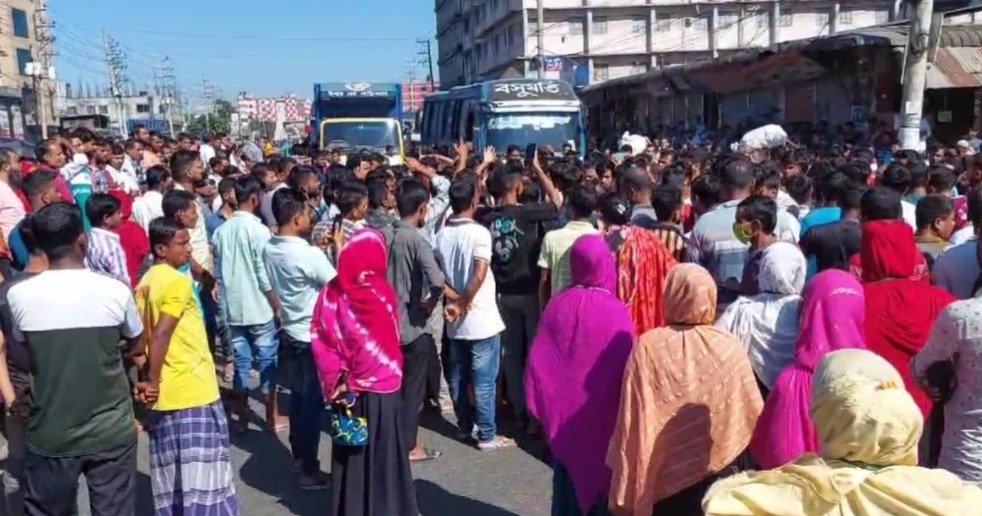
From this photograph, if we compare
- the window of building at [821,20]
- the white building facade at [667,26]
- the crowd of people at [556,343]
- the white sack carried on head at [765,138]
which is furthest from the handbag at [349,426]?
the window of building at [821,20]

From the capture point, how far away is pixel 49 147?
1030cm

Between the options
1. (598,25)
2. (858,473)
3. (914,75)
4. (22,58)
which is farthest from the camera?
(598,25)

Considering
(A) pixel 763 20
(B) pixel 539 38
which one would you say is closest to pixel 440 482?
(B) pixel 539 38

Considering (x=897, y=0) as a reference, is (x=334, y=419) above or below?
below

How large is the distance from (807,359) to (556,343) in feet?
3.51

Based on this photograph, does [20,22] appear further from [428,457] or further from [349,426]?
[349,426]

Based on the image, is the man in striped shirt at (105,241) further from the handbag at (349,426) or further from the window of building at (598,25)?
the window of building at (598,25)

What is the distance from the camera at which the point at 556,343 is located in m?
4.15

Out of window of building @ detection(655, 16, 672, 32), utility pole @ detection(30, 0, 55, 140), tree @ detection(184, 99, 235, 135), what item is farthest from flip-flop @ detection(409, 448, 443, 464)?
tree @ detection(184, 99, 235, 135)

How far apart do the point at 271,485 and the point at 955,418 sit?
386 centimetres

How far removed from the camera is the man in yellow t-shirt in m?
4.19

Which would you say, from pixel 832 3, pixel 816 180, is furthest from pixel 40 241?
pixel 832 3

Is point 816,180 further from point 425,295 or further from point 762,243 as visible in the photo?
point 425,295

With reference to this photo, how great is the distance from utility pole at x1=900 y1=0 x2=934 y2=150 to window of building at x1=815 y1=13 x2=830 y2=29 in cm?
5568
